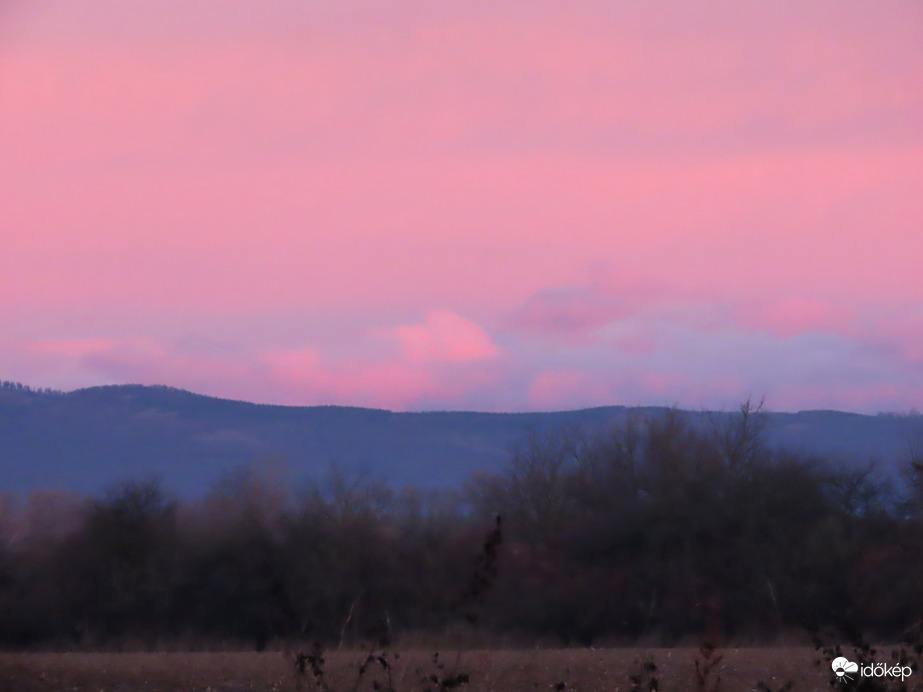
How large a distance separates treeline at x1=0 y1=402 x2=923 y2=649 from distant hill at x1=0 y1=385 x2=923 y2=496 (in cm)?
7117

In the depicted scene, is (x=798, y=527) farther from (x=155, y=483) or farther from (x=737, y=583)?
(x=155, y=483)

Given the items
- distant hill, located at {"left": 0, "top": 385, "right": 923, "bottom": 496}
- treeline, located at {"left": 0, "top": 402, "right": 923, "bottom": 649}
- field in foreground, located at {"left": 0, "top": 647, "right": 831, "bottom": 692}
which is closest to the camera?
field in foreground, located at {"left": 0, "top": 647, "right": 831, "bottom": 692}

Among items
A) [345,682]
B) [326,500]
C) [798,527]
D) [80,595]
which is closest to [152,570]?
[80,595]

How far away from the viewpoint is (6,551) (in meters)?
36.9

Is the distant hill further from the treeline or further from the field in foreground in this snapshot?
the field in foreground

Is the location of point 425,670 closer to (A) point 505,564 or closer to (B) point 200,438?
(A) point 505,564

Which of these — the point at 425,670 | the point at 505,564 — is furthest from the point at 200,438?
the point at 425,670

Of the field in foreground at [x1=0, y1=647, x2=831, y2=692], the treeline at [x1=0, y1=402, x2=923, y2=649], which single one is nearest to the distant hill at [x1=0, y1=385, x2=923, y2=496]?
the treeline at [x1=0, y1=402, x2=923, y2=649]

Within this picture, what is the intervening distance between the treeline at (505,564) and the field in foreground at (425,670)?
8248 mm

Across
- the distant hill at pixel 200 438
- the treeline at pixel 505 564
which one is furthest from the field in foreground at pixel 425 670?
the distant hill at pixel 200 438

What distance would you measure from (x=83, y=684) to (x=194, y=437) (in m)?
132

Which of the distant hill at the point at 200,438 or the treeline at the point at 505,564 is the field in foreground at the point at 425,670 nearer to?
the treeline at the point at 505,564

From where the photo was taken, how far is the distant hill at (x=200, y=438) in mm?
128625

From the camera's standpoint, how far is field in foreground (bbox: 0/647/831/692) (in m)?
19.2
